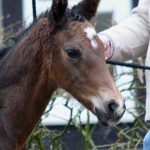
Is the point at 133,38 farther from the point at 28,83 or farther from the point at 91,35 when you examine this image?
the point at 28,83

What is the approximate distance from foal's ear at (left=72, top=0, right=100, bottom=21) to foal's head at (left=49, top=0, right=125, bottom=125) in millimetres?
46

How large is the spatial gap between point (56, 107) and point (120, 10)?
4.17 feet

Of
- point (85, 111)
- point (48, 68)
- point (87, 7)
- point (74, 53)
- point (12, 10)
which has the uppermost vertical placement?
point (87, 7)

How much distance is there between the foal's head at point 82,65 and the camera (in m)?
4.78

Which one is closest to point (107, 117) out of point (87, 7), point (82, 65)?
point (82, 65)

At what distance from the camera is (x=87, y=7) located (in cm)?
518

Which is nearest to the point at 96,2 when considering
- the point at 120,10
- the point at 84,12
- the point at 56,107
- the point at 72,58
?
the point at 84,12

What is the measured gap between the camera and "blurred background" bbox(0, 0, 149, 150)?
699 cm

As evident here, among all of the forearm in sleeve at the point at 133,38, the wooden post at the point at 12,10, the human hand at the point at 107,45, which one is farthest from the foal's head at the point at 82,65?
the wooden post at the point at 12,10

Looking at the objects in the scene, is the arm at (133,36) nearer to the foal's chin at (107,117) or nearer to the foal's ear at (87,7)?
the foal's ear at (87,7)

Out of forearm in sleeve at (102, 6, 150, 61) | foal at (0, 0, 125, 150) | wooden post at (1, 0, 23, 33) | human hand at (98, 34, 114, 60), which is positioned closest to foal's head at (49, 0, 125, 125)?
foal at (0, 0, 125, 150)

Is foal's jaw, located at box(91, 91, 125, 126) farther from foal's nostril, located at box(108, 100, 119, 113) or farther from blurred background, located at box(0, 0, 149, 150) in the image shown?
blurred background, located at box(0, 0, 149, 150)

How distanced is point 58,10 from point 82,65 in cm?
36

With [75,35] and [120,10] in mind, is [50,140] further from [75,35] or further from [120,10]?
[75,35]
